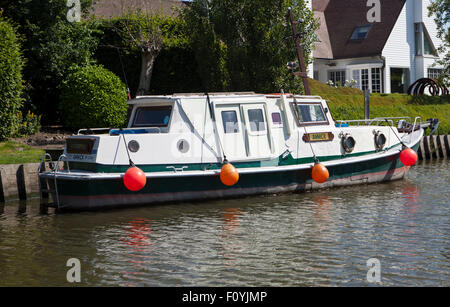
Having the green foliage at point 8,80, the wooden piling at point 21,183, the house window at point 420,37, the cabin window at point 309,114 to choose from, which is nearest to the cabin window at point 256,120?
the cabin window at point 309,114

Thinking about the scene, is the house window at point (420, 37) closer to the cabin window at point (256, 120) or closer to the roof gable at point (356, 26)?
the roof gable at point (356, 26)

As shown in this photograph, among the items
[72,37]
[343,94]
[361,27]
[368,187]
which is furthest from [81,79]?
[361,27]

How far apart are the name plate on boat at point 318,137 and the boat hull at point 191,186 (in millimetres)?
759

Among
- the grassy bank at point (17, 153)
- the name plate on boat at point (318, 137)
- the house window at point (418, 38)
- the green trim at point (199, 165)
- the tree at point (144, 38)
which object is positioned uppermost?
the house window at point (418, 38)

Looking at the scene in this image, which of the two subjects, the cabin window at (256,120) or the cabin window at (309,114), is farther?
the cabin window at (309,114)

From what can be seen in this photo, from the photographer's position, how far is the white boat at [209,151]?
14.0 m

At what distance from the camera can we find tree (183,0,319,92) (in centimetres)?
2412

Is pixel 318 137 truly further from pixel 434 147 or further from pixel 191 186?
pixel 434 147

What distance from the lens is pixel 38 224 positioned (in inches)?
514

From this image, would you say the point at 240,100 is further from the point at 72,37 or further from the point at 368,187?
the point at 72,37

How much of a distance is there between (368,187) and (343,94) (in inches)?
556

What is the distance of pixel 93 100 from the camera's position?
2250 cm

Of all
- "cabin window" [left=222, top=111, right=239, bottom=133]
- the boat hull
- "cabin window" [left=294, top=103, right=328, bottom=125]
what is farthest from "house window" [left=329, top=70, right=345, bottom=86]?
"cabin window" [left=222, top=111, right=239, bottom=133]

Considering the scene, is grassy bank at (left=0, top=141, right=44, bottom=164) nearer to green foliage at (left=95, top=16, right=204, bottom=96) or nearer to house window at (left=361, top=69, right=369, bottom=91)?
green foliage at (left=95, top=16, right=204, bottom=96)
